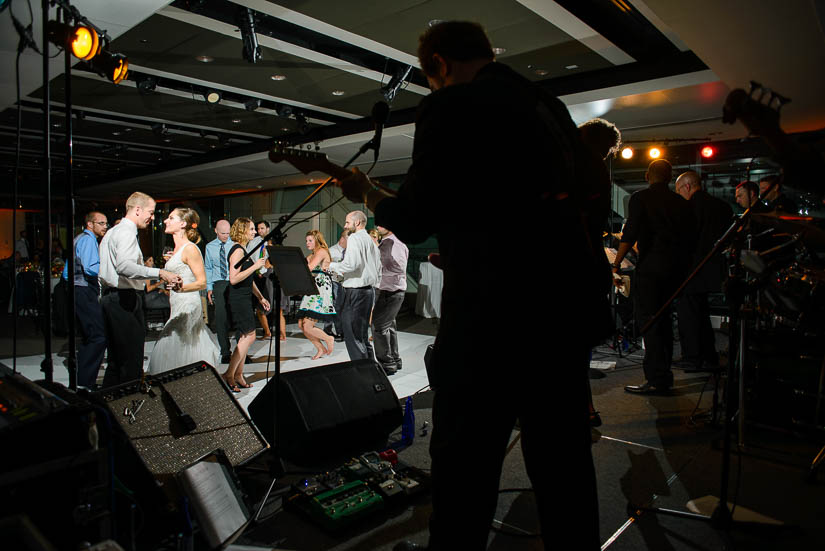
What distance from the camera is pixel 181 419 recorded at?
2.47 metres

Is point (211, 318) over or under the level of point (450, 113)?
under

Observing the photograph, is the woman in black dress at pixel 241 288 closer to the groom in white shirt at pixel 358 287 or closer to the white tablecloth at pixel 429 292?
the groom in white shirt at pixel 358 287

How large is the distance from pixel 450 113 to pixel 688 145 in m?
8.31

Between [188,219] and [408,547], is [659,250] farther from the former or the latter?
[188,219]

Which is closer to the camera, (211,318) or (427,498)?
(427,498)

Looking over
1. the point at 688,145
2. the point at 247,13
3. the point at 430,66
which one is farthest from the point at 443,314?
the point at 688,145

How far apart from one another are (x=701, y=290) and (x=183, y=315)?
4533 mm

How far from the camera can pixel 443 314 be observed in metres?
1.32

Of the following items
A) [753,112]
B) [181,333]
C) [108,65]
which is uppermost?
[108,65]

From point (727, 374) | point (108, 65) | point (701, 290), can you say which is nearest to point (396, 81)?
point (108, 65)

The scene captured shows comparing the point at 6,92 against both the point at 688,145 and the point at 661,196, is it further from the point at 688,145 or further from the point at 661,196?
the point at 688,145

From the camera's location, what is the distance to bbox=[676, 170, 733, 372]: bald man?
4.79 metres

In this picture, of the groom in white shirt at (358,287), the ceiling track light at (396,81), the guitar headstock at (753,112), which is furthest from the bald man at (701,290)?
the guitar headstock at (753,112)

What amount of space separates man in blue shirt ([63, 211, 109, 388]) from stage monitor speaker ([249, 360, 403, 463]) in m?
2.25
